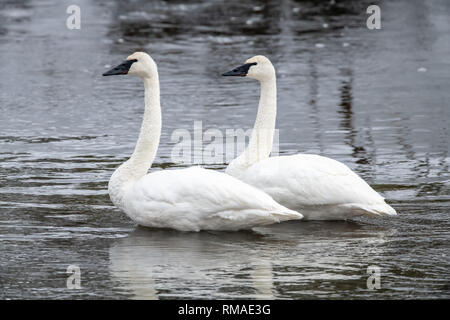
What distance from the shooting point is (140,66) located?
9688 millimetres

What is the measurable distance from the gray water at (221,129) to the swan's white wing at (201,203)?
0.15 m

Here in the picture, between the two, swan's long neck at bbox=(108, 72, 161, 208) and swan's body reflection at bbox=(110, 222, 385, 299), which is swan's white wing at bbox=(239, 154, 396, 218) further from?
swan's long neck at bbox=(108, 72, 161, 208)

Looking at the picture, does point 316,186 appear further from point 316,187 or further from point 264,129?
point 264,129

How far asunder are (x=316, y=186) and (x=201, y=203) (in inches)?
43.6

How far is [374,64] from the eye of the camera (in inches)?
736

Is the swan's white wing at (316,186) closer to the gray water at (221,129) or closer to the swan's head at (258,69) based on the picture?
the gray water at (221,129)

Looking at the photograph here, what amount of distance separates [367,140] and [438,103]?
114 inches

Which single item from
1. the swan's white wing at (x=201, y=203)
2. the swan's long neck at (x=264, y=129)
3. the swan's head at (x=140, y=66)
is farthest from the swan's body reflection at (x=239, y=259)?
the swan's head at (x=140, y=66)

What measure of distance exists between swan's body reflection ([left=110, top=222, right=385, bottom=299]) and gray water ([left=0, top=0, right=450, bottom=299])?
0.07 ft

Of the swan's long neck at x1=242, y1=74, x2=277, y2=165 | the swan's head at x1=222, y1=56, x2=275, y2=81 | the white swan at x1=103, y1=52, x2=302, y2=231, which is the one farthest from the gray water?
the swan's head at x1=222, y1=56, x2=275, y2=81

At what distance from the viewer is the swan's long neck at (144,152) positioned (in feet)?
30.5

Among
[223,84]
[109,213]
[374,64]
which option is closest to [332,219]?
[109,213]

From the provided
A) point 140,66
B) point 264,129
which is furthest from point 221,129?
point 140,66

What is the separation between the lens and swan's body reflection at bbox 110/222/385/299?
7.16 metres
